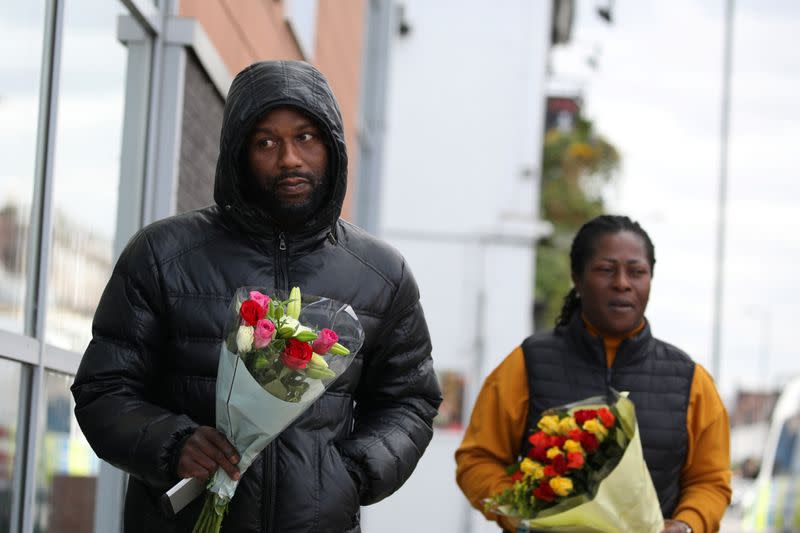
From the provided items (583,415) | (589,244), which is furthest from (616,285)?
(583,415)

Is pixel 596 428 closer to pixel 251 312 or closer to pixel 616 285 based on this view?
pixel 616 285

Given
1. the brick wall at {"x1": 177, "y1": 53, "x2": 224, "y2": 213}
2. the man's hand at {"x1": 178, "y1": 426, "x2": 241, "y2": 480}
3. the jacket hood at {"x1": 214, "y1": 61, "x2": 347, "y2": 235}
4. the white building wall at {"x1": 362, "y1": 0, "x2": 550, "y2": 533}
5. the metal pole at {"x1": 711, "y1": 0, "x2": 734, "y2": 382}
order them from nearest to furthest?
1. the man's hand at {"x1": 178, "y1": 426, "x2": 241, "y2": 480}
2. the jacket hood at {"x1": 214, "y1": 61, "x2": 347, "y2": 235}
3. the brick wall at {"x1": 177, "y1": 53, "x2": 224, "y2": 213}
4. the white building wall at {"x1": 362, "y1": 0, "x2": 550, "y2": 533}
5. the metal pole at {"x1": 711, "y1": 0, "x2": 734, "y2": 382}

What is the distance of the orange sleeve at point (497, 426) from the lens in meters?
4.82

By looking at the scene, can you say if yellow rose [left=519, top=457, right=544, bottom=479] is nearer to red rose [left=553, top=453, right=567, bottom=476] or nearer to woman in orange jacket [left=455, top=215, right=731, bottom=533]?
red rose [left=553, top=453, right=567, bottom=476]

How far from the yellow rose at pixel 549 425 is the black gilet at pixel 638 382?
39cm

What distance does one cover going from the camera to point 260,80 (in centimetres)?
348

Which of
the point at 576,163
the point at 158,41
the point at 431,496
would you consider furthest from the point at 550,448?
the point at 576,163

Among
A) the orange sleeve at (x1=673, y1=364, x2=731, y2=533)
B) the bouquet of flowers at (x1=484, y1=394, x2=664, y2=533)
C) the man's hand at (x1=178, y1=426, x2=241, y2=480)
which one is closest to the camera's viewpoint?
the man's hand at (x1=178, y1=426, x2=241, y2=480)

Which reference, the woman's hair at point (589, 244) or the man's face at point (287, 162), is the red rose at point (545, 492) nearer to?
the woman's hair at point (589, 244)

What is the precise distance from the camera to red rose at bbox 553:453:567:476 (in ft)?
13.8

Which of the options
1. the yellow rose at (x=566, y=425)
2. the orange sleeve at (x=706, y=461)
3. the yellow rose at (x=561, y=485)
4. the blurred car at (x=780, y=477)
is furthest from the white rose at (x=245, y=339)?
the blurred car at (x=780, y=477)

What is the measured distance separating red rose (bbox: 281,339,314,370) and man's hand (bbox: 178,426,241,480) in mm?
246

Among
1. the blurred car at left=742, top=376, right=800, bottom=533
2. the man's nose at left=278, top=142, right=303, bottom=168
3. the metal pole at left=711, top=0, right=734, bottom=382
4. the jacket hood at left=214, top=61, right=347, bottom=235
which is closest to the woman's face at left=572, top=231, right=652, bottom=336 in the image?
the jacket hood at left=214, top=61, right=347, bottom=235

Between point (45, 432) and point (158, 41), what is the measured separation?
201 cm
